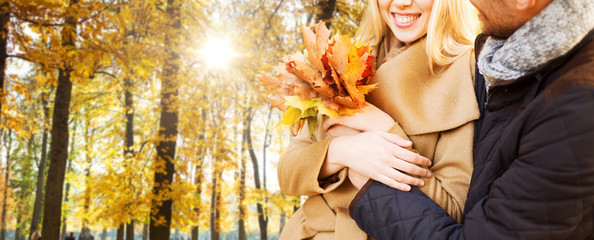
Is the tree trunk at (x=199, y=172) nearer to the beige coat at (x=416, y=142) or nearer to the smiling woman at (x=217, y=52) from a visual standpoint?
the smiling woman at (x=217, y=52)

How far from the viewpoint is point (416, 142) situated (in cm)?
155

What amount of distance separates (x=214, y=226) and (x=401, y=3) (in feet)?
53.9

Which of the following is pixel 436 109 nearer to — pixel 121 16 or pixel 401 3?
pixel 401 3

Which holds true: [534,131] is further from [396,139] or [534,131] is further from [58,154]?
[58,154]

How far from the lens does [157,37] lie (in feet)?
25.7

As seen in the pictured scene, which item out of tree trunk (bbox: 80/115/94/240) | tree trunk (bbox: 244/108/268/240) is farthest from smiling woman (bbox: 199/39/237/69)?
tree trunk (bbox: 244/108/268/240)

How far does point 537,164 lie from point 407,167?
1.72ft

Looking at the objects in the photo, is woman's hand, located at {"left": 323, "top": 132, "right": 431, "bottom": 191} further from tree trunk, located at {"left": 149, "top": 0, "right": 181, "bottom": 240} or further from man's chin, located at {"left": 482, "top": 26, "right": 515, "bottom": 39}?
tree trunk, located at {"left": 149, "top": 0, "right": 181, "bottom": 240}

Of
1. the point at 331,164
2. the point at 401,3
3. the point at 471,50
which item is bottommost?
the point at 331,164

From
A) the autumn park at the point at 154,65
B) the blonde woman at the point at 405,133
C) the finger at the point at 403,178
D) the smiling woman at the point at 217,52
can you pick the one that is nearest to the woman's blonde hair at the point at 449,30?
the blonde woman at the point at 405,133

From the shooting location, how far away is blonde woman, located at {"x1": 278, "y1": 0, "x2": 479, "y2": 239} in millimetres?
1422

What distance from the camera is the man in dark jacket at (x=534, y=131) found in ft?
2.87

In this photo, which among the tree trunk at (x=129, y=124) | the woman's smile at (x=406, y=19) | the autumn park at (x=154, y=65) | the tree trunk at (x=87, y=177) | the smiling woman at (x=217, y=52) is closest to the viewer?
the woman's smile at (x=406, y=19)

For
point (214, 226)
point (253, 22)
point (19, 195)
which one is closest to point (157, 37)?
point (253, 22)
